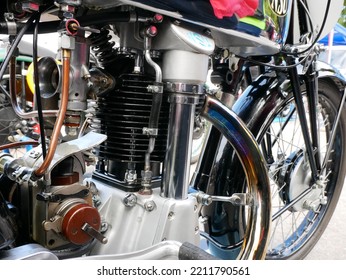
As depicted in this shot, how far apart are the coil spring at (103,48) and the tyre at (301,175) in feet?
1.80

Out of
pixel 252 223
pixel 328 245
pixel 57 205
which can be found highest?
pixel 57 205

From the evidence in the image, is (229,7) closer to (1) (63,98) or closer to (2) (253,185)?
(1) (63,98)

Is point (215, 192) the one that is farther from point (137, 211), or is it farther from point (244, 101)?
point (137, 211)

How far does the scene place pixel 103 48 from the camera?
2.79ft

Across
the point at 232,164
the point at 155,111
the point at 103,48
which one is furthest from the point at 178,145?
the point at 232,164

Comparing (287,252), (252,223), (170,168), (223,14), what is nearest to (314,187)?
(287,252)

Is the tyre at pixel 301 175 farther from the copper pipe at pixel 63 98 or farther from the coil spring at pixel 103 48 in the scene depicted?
the copper pipe at pixel 63 98

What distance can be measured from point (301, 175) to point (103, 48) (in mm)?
827

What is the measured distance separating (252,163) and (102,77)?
433mm

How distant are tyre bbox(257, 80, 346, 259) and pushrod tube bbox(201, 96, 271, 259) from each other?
23cm

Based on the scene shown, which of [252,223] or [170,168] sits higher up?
[170,168]

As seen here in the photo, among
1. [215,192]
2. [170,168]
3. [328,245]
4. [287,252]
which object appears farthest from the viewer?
[328,245]

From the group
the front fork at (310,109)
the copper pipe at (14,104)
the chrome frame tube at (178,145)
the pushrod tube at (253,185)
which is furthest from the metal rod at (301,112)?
the copper pipe at (14,104)

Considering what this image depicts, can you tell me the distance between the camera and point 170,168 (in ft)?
2.75
